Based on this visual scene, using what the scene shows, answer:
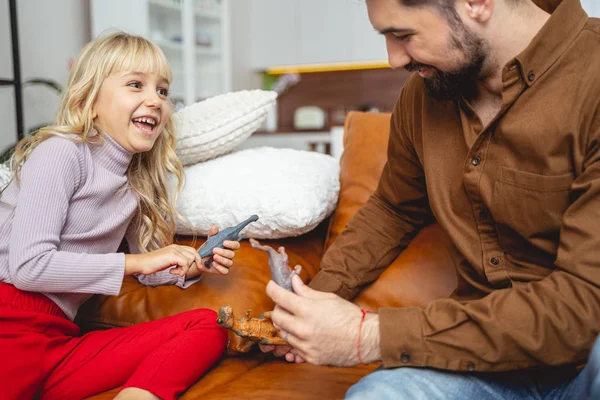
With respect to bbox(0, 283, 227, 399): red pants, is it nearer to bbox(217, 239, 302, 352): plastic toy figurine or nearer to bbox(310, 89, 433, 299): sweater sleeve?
bbox(217, 239, 302, 352): plastic toy figurine

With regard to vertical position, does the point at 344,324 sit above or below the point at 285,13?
below

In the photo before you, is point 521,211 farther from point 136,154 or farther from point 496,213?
point 136,154

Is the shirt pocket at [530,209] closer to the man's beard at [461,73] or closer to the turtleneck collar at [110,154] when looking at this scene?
the man's beard at [461,73]

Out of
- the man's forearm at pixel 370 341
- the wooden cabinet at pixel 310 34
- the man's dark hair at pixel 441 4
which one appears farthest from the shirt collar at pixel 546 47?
the wooden cabinet at pixel 310 34

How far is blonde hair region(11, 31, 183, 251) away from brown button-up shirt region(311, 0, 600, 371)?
586 mm

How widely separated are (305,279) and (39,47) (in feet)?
9.57

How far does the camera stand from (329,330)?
2.86 feet

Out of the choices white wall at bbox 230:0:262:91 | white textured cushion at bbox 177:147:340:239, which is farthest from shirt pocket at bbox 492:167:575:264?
white wall at bbox 230:0:262:91

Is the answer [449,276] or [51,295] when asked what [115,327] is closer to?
[51,295]

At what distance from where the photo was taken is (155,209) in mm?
1402

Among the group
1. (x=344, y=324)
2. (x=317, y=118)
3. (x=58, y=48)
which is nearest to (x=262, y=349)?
(x=344, y=324)

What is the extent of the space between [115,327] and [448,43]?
922 millimetres

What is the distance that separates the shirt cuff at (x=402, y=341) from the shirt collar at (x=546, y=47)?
42 centimetres

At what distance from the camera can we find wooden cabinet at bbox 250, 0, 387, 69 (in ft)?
17.7
